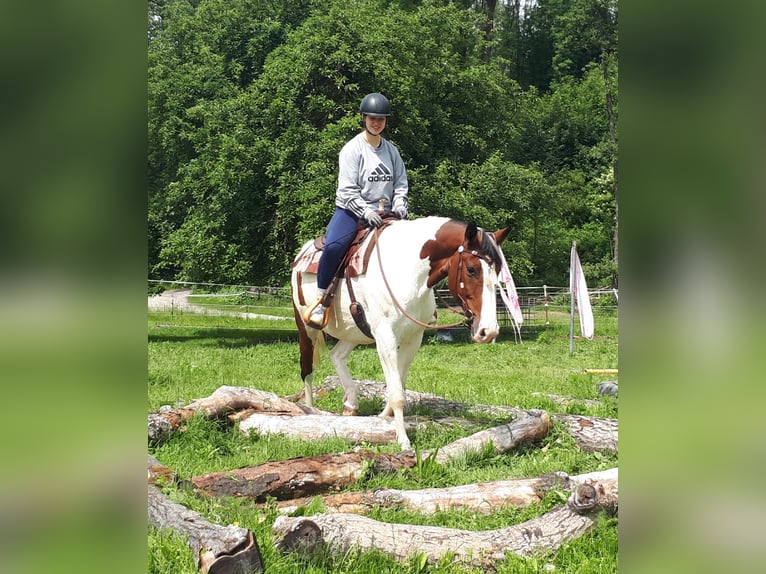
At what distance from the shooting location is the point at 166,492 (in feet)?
13.6

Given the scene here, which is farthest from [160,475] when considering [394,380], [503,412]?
[503,412]

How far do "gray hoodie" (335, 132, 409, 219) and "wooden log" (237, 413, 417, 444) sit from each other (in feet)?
6.16

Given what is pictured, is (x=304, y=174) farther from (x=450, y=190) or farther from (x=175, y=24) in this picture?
(x=175, y=24)

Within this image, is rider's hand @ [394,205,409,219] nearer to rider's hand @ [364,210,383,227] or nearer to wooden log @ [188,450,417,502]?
rider's hand @ [364,210,383,227]

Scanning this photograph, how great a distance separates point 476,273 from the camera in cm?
533

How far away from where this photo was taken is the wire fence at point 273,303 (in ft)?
63.8

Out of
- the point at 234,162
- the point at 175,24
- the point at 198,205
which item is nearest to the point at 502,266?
the point at 234,162

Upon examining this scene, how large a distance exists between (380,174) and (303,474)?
9.43 ft

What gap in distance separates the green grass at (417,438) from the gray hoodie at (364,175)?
2154 millimetres

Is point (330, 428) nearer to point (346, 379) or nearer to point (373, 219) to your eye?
point (346, 379)

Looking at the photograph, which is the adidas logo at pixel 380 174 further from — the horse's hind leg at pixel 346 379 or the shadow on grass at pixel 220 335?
the shadow on grass at pixel 220 335
